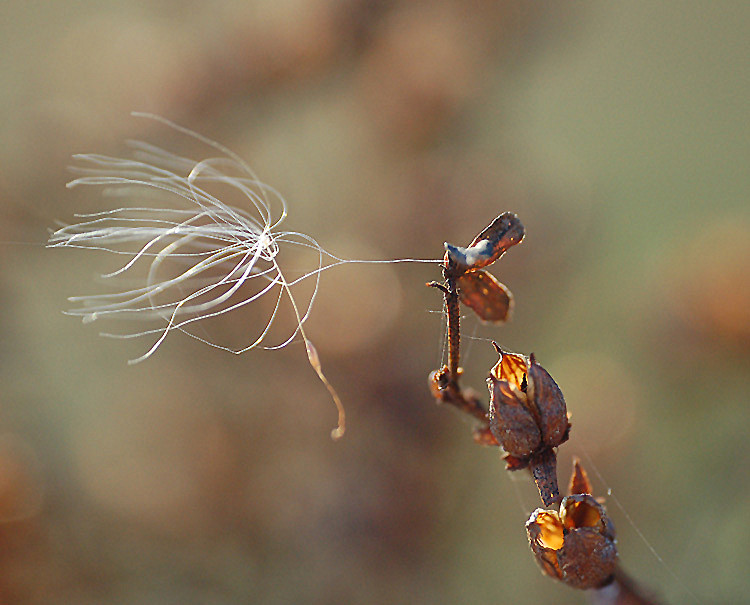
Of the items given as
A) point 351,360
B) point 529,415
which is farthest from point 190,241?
point 529,415

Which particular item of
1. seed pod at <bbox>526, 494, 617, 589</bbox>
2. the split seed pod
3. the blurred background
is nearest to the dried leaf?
the split seed pod

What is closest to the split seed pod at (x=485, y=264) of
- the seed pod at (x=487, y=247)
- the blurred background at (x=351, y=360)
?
the seed pod at (x=487, y=247)

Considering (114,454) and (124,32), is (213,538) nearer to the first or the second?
(114,454)

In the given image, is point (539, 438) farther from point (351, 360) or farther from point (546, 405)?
point (351, 360)

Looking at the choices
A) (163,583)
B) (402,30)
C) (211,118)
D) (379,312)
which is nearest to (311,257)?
Answer: (379,312)

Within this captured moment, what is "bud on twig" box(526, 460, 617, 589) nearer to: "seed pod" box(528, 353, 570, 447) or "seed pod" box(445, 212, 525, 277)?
"seed pod" box(528, 353, 570, 447)
